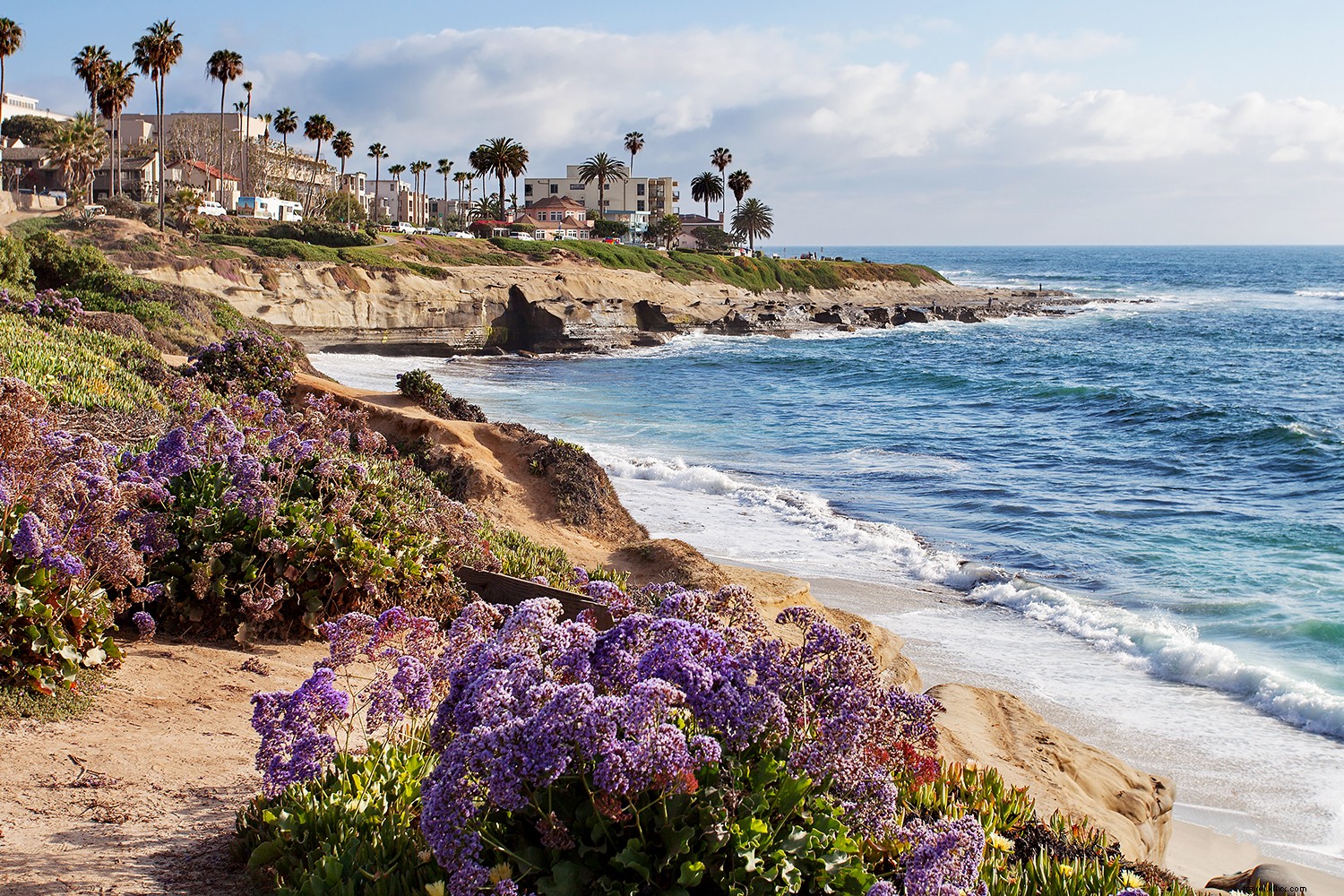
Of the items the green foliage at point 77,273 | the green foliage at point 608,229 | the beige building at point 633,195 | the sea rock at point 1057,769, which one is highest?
the beige building at point 633,195

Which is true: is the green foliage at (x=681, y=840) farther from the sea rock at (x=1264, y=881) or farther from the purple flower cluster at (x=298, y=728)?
the sea rock at (x=1264, y=881)

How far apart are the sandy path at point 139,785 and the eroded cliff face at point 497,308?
45.7 meters

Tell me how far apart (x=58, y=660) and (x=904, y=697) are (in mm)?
5014

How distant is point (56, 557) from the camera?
5.77 metres

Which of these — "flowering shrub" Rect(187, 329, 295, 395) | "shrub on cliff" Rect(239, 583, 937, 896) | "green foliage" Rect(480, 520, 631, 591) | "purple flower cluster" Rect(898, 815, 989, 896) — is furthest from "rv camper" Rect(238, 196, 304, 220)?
"purple flower cluster" Rect(898, 815, 989, 896)

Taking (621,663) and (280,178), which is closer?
(621,663)

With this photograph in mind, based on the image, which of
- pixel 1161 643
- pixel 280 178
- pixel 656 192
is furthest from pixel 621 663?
pixel 656 192

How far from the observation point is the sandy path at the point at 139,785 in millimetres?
4629

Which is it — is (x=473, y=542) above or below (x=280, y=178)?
below

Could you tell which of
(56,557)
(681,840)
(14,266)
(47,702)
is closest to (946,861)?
(681,840)

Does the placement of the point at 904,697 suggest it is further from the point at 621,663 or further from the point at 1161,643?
the point at 1161,643

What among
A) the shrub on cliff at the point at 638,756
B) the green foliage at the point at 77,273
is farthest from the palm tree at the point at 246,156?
the shrub on cliff at the point at 638,756

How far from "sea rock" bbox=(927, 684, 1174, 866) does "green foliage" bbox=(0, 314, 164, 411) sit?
9.65 meters

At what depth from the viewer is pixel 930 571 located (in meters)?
17.0
